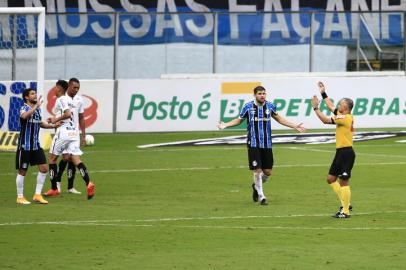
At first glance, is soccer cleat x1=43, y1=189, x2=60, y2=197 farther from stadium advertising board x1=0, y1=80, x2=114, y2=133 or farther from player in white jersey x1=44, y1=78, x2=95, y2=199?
stadium advertising board x1=0, y1=80, x2=114, y2=133

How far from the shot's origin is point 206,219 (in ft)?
60.3

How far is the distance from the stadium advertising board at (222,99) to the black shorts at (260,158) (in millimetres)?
13911

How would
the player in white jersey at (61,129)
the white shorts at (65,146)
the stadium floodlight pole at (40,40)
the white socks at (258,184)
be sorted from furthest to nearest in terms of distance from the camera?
1. the stadium floodlight pole at (40,40)
2. the white shorts at (65,146)
3. the player in white jersey at (61,129)
4. the white socks at (258,184)

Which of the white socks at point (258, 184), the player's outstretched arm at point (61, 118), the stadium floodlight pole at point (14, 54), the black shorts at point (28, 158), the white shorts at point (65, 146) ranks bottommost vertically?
the white socks at point (258, 184)

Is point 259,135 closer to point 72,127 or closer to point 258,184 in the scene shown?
point 258,184

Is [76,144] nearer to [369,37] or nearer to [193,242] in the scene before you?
[193,242]

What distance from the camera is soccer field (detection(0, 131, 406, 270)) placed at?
48.1ft

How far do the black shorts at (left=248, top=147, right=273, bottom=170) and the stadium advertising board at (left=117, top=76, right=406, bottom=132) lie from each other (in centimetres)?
1391

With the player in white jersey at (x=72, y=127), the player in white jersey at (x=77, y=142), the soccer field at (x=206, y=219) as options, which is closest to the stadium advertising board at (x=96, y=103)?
the soccer field at (x=206, y=219)

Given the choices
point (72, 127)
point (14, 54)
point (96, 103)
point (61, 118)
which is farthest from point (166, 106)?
point (61, 118)

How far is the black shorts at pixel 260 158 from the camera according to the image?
807 inches

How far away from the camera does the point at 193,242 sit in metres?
16.0

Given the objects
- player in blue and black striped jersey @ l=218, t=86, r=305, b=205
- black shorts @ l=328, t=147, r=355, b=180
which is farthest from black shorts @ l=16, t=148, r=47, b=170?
black shorts @ l=328, t=147, r=355, b=180

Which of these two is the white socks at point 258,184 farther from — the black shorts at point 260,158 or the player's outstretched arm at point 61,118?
the player's outstretched arm at point 61,118
